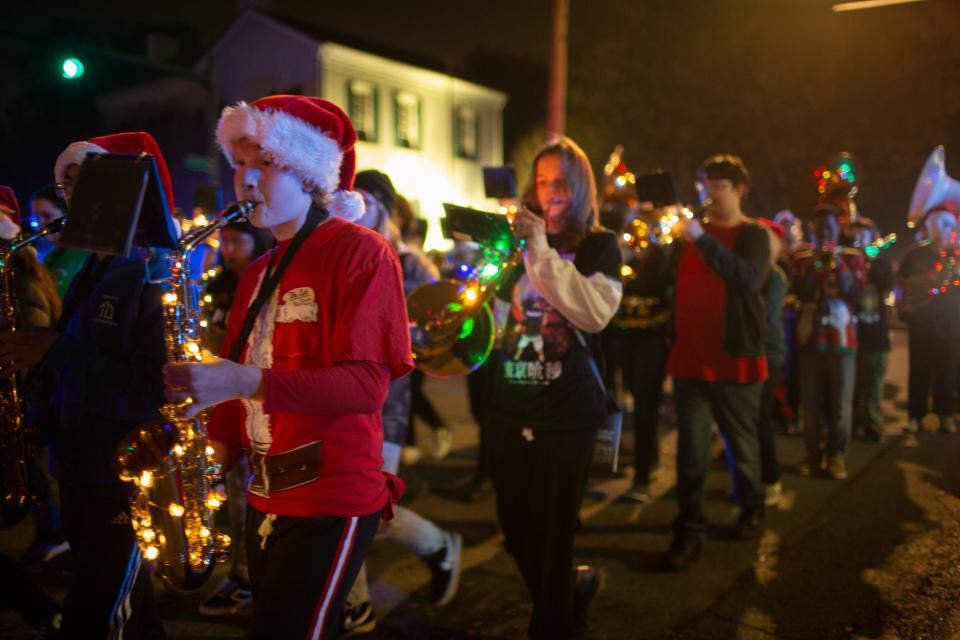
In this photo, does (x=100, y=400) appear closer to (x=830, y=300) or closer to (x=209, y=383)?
(x=209, y=383)

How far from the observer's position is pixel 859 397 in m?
7.62

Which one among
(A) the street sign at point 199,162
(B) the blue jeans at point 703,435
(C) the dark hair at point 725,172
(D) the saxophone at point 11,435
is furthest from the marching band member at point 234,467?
(A) the street sign at point 199,162

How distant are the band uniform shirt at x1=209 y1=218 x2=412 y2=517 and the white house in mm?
22656

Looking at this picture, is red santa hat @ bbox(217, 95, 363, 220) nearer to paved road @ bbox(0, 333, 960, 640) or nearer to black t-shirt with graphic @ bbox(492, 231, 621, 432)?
black t-shirt with graphic @ bbox(492, 231, 621, 432)

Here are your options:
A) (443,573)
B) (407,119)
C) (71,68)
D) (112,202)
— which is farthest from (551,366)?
(407,119)

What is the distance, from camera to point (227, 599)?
3996 millimetres

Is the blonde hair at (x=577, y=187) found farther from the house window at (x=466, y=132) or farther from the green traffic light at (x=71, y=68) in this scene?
the house window at (x=466, y=132)

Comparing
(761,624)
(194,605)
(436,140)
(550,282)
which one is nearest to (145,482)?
(550,282)

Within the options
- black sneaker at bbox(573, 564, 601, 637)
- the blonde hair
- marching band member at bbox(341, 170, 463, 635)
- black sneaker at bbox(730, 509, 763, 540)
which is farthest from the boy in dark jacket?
marching band member at bbox(341, 170, 463, 635)

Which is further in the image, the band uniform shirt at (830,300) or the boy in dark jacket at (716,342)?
the band uniform shirt at (830,300)

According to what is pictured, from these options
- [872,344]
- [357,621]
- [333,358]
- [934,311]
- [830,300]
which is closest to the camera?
[333,358]

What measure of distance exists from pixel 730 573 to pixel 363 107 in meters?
24.5

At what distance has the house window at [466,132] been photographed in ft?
96.8

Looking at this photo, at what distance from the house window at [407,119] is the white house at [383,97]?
0.12ft
